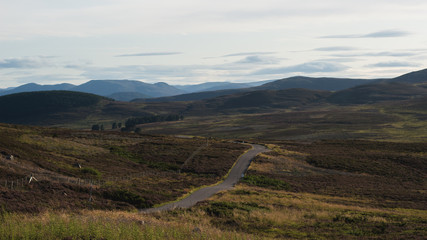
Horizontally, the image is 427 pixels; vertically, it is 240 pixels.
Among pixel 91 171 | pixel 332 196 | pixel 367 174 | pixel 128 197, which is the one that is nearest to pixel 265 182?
pixel 332 196

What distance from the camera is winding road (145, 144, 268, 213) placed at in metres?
35.4

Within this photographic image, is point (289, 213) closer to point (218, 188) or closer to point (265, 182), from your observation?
point (218, 188)

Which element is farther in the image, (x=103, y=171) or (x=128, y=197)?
(x=103, y=171)

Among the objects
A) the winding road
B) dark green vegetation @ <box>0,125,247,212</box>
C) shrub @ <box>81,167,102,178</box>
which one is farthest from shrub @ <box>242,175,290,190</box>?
shrub @ <box>81,167,102,178</box>

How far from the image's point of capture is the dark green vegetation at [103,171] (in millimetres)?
29688

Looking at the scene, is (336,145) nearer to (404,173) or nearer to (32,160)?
(404,173)

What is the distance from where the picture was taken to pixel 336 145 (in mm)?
121062

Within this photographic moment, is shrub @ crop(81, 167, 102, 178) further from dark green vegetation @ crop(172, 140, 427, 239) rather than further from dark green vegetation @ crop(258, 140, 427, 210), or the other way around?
dark green vegetation @ crop(258, 140, 427, 210)

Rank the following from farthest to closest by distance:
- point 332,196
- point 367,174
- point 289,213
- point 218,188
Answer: point 367,174, point 332,196, point 218,188, point 289,213

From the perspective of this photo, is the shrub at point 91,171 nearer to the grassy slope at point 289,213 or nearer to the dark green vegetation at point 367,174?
the grassy slope at point 289,213

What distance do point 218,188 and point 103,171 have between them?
1671 centimetres

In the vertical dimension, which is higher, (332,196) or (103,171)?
(103,171)

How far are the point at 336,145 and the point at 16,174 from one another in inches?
4014

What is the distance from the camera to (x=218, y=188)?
50375 mm
